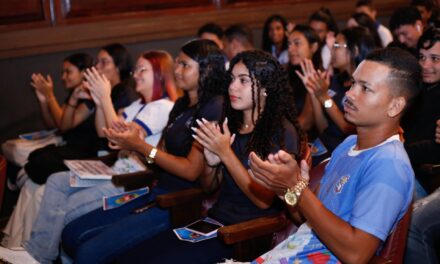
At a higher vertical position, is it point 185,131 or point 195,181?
point 185,131

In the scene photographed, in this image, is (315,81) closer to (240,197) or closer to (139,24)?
(240,197)

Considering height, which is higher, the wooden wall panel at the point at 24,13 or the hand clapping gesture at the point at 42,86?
the wooden wall panel at the point at 24,13

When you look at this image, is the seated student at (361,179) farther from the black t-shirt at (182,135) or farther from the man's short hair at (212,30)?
the man's short hair at (212,30)

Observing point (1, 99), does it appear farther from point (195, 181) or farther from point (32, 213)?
point (195, 181)

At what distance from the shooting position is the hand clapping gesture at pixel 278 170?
1.55m

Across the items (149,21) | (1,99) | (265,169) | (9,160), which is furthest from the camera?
(149,21)

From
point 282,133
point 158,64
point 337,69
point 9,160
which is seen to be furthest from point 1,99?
point 282,133

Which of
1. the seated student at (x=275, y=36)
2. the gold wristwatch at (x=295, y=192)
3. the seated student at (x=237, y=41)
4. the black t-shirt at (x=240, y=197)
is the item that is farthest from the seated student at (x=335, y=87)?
the seated student at (x=275, y=36)

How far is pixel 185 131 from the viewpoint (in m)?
2.70

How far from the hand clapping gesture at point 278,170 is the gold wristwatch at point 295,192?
0.01 metres

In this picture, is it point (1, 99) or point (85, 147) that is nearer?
point (85, 147)

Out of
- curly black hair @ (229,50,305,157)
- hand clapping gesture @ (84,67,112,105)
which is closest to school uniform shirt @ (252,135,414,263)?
curly black hair @ (229,50,305,157)

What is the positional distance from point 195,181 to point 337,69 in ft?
4.52

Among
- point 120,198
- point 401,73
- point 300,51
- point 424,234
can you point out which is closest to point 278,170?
point 401,73
